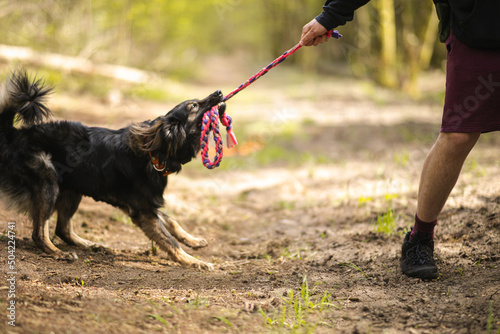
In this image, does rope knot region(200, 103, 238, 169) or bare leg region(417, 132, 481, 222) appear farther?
rope knot region(200, 103, 238, 169)

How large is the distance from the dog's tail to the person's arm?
2.16 meters

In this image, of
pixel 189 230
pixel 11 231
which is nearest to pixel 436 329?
pixel 189 230

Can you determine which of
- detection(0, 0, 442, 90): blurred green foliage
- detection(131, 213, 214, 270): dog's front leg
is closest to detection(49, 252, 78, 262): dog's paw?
detection(131, 213, 214, 270): dog's front leg

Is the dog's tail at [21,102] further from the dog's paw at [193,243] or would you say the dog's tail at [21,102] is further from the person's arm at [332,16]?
the person's arm at [332,16]

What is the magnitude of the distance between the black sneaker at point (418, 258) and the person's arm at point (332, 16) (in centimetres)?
156

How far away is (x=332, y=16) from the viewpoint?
2.81 metres

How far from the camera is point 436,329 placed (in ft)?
6.78

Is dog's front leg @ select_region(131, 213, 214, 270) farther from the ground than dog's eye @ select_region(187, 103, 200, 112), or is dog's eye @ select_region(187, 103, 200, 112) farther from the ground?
dog's eye @ select_region(187, 103, 200, 112)

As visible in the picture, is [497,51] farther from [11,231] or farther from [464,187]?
[11,231]

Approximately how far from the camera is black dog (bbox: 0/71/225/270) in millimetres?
3176

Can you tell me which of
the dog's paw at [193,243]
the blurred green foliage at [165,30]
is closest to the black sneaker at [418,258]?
the dog's paw at [193,243]

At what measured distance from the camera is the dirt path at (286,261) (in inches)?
83.9

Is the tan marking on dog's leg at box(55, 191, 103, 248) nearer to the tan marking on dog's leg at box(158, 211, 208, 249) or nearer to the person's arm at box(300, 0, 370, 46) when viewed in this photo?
the tan marking on dog's leg at box(158, 211, 208, 249)

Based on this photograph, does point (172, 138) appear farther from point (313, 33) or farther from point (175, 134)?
point (313, 33)
